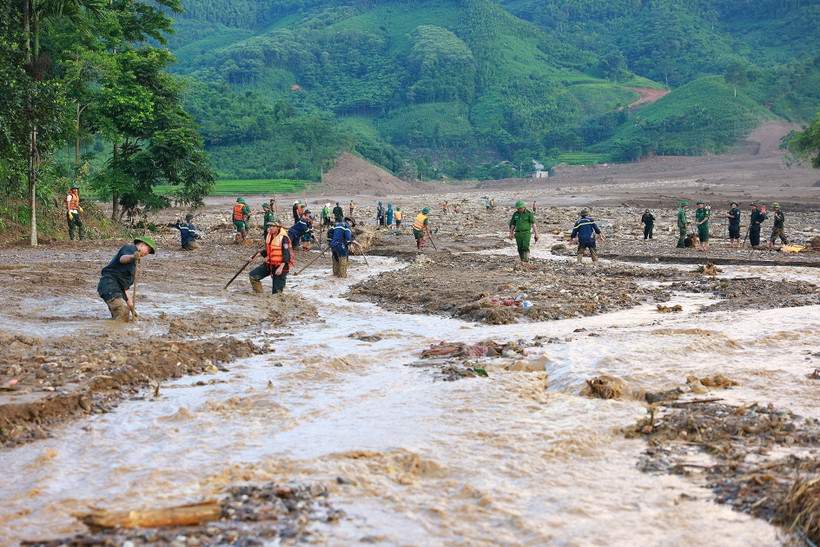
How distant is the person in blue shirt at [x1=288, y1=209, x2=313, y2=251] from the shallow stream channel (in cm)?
670

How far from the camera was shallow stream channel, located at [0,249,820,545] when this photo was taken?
15.8 ft

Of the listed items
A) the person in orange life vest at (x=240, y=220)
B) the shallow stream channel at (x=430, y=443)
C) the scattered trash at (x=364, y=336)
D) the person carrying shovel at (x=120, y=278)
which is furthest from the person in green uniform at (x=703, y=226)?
the person carrying shovel at (x=120, y=278)

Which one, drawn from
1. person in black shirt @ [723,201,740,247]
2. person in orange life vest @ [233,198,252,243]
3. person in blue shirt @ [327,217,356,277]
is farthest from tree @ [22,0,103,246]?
person in black shirt @ [723,201,740,247]

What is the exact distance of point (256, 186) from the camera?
227ft

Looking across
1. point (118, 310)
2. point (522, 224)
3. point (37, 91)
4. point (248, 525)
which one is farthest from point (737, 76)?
point (248, 525)

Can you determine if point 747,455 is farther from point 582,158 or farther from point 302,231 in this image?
point 582,158

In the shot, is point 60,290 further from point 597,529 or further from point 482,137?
point 482,137

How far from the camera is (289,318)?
1212 centimetres

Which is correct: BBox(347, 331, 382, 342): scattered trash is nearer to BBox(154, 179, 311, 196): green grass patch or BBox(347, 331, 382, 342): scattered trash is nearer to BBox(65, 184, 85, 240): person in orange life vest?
BBox(65, 184, 85, 240): person in orange life vest

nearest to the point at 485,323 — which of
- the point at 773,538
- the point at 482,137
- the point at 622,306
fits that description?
the point at 622,306

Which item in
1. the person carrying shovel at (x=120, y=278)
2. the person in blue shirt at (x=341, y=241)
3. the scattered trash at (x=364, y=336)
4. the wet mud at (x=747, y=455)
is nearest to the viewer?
the wet mud at (x=747, y=455)

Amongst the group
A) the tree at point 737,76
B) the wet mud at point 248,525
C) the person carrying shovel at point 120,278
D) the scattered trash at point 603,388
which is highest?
the tree at point 737,76

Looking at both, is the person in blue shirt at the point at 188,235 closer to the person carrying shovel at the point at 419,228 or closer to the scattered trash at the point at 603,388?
the person carrying shovel at the point at 419,228

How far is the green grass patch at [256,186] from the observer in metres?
65.6
